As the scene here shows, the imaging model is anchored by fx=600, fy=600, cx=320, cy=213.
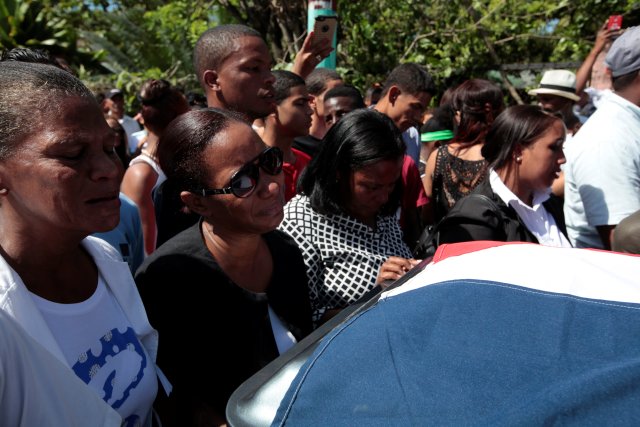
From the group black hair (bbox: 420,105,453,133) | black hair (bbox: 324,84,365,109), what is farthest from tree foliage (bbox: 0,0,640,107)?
black hair (bbox: 324,84,365,109)

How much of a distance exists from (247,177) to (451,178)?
201 cm

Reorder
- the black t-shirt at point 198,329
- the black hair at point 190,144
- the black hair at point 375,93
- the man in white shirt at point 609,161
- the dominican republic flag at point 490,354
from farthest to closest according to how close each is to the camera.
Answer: the black hair at point 375,93, the man in white shirt at point 609,161, the black hair at point 190,144, the black t-shirt at point 198,329, the dominican republic flag at point 490,354

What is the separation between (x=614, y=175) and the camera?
277cm

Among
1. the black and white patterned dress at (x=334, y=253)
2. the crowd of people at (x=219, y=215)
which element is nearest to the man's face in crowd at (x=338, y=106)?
the crowd of people at (x=219, y=215)

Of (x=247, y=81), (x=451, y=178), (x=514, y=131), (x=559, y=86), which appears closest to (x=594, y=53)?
(x=559, y=86)

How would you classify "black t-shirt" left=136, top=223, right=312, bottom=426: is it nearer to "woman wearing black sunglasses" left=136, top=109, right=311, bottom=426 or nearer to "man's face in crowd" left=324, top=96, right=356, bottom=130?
"woman wearing black sunglasses" left=136, top=109, right=311, bottom=426

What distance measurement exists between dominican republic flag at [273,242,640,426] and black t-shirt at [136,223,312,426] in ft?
2.90

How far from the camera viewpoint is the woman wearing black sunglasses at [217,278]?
197cm

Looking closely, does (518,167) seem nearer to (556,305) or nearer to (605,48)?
(556,305)

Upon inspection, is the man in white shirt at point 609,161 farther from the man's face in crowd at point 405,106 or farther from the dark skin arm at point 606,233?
the man's face in crowd at point 405,106

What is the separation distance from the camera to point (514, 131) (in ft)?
9.62

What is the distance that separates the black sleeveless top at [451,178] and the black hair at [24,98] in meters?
2.60

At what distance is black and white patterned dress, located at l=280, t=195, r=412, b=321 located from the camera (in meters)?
2.51

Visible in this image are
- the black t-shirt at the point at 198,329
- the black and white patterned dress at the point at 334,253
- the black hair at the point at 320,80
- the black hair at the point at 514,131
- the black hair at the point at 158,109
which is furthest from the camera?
the black hair at the point at 320,80
